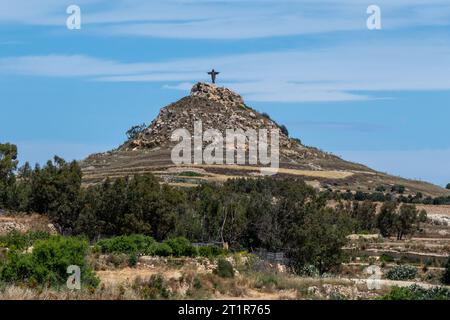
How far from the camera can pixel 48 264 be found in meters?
23.0

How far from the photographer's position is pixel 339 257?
121 feet

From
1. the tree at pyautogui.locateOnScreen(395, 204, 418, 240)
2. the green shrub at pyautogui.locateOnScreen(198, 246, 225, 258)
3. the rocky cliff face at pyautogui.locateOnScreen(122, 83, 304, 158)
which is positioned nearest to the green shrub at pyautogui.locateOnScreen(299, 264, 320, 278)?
the green shrub at pyautogui.locateOnScreen(198, 246, 225, 258)

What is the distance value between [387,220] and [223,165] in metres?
35.3

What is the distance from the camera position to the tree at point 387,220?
64812mm

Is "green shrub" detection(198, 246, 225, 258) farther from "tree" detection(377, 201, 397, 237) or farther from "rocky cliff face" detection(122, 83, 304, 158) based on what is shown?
"rocky cliff face" detection(122, 83, 304, 158)

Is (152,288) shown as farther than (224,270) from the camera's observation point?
No

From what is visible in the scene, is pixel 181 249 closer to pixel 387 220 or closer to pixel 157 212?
pixel 157 212

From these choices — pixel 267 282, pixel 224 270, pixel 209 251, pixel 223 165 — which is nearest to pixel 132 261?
pixel 224 270

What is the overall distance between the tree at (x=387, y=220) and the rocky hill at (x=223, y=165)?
2595 cm

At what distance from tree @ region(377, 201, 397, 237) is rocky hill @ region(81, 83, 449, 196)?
2595 centimetres

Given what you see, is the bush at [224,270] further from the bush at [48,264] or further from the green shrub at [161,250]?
the green shrub at [161,250]

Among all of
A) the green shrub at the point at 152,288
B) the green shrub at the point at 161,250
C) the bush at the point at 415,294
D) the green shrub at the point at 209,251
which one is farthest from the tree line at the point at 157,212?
the green shrub at the point at 152,288
